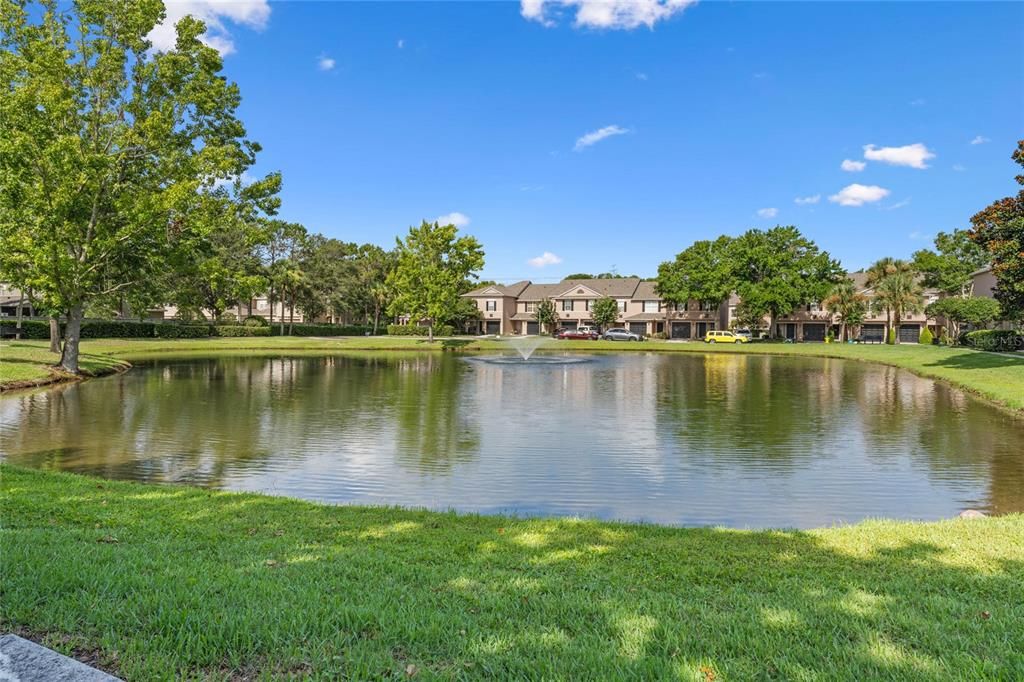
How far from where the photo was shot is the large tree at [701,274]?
7769 centimetres

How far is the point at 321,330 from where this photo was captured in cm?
8031

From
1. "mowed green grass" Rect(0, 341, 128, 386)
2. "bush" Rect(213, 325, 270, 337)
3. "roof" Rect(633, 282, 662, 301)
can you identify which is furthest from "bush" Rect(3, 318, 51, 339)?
"roof" Rect(633, 282, 662, 301)

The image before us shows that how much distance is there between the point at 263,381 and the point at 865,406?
2360cm

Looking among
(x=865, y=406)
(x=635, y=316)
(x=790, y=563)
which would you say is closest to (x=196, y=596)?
(x=790, y=563)

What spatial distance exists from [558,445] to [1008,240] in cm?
2466

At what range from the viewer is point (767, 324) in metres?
87.6

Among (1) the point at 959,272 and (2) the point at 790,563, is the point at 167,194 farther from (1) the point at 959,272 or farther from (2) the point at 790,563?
(1) the point at 959,272

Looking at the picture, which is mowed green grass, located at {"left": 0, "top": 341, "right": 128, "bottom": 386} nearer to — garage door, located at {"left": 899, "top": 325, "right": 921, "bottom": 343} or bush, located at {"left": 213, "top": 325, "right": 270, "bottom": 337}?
bush, located at {"left": 213, "top": 325, "right": 270, "bottom": 337}

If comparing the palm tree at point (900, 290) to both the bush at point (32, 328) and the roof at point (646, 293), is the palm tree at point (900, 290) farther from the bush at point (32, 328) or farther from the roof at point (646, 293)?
the bush at point (32, 328)

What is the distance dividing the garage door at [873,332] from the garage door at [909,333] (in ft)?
6.51

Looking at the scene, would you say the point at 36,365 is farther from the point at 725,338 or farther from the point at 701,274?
the point at 701,274

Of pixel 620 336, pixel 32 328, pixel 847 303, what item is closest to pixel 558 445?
pixel 32 328

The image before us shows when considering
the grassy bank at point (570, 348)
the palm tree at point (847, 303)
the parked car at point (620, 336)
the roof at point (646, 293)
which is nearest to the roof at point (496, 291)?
the roof at point (646, 293)

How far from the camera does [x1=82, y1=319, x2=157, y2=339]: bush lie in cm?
5397
